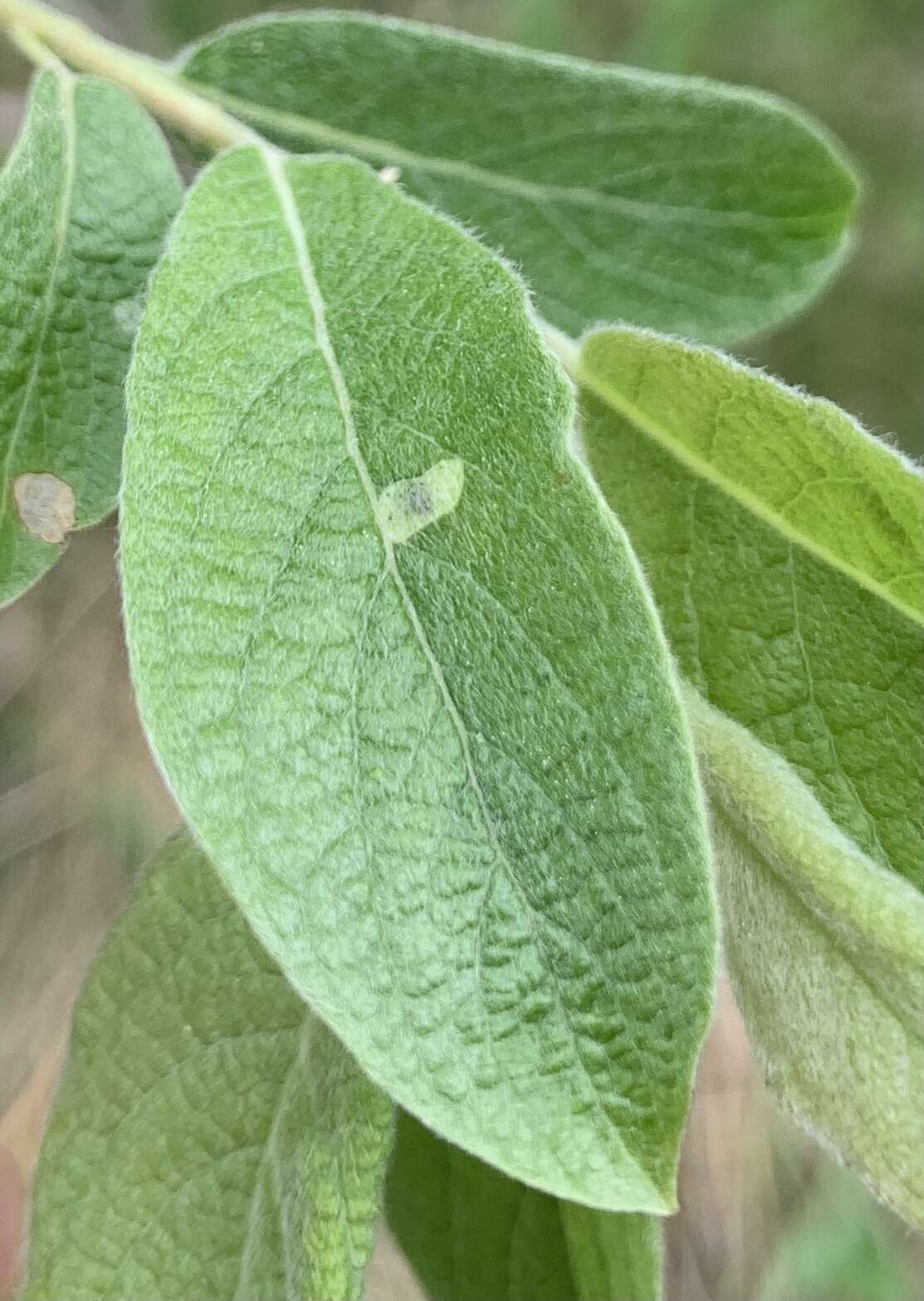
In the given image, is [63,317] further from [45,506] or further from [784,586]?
[784,586]

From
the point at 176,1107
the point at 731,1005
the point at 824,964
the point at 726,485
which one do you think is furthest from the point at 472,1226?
the point at 731,1005

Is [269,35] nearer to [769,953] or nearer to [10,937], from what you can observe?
[769,953]

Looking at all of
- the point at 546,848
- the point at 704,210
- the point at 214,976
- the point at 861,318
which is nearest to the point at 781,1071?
the point at 546,848

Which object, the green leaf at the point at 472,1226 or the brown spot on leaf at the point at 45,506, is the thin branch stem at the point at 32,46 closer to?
the brown spot on leaf at the point at 45,506

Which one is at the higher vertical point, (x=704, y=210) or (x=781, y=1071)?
(x=704, y=210)

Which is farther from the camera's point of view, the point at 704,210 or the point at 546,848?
the point at 704,210

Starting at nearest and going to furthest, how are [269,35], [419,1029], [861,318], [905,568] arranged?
[419,1029] < [905,568] < [269,35] < [861,318]
